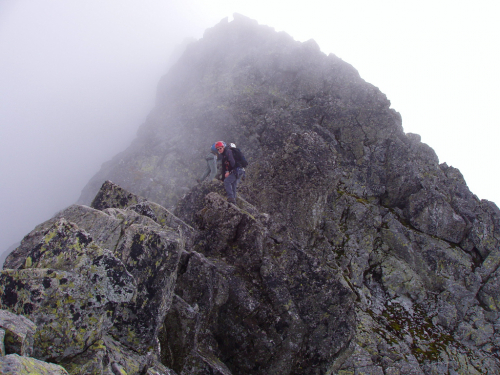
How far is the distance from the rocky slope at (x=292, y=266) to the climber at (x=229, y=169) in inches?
47.9

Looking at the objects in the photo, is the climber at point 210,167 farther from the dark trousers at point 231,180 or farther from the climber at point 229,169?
the dark trousers at point 231,180

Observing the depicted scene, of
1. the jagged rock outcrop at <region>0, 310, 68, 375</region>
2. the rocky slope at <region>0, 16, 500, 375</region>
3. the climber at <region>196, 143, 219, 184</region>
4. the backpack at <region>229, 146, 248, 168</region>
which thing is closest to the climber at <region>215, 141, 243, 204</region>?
Result: the backpack at <region>229, 146, 248, 168</region>

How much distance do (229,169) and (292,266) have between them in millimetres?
7131

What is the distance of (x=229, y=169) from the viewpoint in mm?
17875

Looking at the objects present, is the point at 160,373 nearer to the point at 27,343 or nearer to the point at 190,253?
the point at 27,343

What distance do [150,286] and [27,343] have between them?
403 centimetres

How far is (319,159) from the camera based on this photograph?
23.3m

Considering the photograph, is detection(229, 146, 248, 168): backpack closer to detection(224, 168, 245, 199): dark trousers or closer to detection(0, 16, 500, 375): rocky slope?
detection(224, 168, 245, 199): dark trousers

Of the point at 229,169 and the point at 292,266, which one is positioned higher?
the point at 229,169

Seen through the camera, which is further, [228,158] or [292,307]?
[228,158]

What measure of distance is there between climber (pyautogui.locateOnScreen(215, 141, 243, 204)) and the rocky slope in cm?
122

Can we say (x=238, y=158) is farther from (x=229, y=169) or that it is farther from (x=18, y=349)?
(x=18, y=349)

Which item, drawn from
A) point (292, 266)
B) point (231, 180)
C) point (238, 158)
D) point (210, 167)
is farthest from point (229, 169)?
point (292, 266)

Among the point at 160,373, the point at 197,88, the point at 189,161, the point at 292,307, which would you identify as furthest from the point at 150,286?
the point at 197,88
